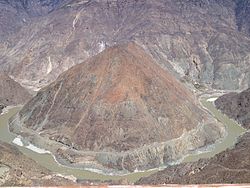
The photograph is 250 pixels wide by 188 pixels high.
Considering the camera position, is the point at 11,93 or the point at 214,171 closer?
the point at 214,171

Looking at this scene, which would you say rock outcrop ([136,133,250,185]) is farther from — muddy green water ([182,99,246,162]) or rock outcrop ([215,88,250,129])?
rock outcrop ([215,88,250,129])

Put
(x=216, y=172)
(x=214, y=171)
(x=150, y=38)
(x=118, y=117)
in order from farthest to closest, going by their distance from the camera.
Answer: (x=150, y=38), (x=118, y=117), (x=214, y=171), (x=216, y=172)

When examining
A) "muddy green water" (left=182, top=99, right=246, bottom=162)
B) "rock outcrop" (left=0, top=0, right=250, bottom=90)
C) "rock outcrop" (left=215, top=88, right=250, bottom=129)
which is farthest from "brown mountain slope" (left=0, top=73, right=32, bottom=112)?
"rock outcrop" (left=215, top=88, right=250, bottom=129)

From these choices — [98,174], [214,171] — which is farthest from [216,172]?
[98,174]

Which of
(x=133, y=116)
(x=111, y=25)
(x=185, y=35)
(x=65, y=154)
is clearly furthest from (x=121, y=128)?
(x=111, y=25)

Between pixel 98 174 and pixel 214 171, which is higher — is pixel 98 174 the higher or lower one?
the lower one

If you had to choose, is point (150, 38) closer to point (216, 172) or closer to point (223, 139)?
point (223, 139)
